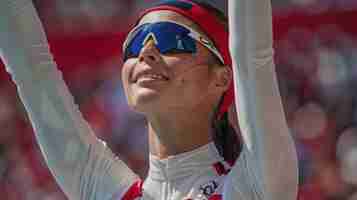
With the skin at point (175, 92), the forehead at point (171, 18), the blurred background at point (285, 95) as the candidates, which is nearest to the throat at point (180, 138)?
the skin at point (175, 92)

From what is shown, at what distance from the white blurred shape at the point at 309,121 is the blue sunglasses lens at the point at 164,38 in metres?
1.37

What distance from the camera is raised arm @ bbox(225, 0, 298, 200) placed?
107 centimetres

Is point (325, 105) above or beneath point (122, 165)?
beneath

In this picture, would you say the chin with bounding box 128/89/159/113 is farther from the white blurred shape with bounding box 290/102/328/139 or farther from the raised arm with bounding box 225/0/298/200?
the white blurred shape with bounding box 290/102/328/139

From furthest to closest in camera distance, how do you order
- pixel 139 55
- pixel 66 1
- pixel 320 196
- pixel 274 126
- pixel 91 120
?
pixel 66 1 → pixel 91 120 → pixel 320 196 → pixel 139 55 → pixel 274 126

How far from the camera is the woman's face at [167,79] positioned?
1195mm

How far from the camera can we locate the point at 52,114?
1.25m

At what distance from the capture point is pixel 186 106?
48.1 inches

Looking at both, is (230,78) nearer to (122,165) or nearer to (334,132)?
(122,165)

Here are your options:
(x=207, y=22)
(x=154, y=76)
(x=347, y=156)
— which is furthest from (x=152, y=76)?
(x=347, y=156)

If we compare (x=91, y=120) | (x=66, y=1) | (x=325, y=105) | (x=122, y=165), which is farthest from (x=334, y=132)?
(x=122, y=165)

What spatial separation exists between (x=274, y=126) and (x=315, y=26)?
4.80 ft

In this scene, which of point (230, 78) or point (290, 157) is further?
point (230, 78)

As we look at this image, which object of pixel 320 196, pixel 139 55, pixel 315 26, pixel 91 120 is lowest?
pixel 320 196
